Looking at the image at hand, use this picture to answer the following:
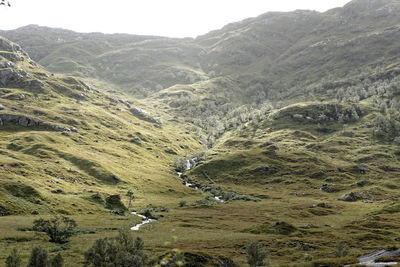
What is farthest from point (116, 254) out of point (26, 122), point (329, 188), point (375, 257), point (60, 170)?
point (26, 122)

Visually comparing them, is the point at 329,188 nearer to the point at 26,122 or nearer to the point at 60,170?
the point at 60,170

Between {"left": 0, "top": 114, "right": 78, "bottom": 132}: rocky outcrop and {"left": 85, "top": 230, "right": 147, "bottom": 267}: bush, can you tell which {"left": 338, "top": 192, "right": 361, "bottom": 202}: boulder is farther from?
{"left": 0, "top": 114, "right": 78, "bottom": 132}: rocky outcrop

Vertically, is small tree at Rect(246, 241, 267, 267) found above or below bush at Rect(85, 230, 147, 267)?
below

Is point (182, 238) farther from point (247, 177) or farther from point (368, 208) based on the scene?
point (247, 177)

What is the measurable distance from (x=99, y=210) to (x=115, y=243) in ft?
217

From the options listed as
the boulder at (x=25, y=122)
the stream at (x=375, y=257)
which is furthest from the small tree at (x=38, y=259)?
the boulder at (x=25, y=122)

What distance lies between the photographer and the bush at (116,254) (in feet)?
90.7

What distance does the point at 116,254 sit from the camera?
29062mm

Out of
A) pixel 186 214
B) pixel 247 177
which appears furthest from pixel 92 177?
A: pixel 247 177

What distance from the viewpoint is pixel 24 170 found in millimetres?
107500

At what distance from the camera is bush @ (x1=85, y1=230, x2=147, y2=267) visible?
90.7ft

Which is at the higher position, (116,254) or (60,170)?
(116,254)

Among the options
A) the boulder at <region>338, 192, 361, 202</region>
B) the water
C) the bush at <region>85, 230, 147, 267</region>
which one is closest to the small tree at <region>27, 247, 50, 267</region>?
the bush at <region>85, 230, 147, 267</region>

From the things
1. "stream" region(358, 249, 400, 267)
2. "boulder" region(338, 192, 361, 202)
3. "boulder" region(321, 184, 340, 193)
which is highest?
"stream" region(358, 249, 400, 267)
